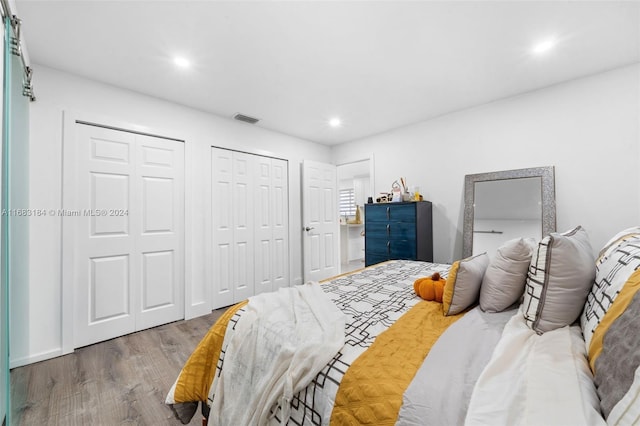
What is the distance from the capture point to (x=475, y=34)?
200cm

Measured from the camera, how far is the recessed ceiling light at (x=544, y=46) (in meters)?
2.08

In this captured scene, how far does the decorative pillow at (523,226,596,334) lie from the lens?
3.45 feet

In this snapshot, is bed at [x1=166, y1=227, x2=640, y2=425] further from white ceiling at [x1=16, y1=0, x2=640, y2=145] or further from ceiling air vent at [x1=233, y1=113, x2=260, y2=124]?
ceiling air vent at [x1=233, y1=113, x2=260, y2=124]

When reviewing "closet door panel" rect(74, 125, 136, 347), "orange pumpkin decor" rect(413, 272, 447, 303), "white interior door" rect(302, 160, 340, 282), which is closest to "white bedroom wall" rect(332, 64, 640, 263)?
"white interior door" rect(302, 160, 340, 282)

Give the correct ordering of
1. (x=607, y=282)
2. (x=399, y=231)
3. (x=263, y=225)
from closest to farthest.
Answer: (x=607, y=282) < (x=399, y=231) < (x=263, y=225)

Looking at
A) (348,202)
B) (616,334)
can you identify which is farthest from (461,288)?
(348,202)

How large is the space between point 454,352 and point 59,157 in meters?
3.21

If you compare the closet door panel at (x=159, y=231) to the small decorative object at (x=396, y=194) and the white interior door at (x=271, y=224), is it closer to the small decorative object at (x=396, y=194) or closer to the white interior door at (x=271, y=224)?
the white interior door at (x=271, y=224)

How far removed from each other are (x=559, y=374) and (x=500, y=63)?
8.42 feet

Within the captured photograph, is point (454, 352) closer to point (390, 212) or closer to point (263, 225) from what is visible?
point (390, 212)

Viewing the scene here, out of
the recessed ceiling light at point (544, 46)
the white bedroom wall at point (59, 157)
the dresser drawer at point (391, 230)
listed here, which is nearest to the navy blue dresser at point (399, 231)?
the dresser drawer at point (391, 230)

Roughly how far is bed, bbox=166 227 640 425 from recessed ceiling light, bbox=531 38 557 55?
61.7 inches

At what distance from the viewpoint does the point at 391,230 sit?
3.63m

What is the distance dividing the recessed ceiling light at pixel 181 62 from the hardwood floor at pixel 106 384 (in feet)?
8.14
